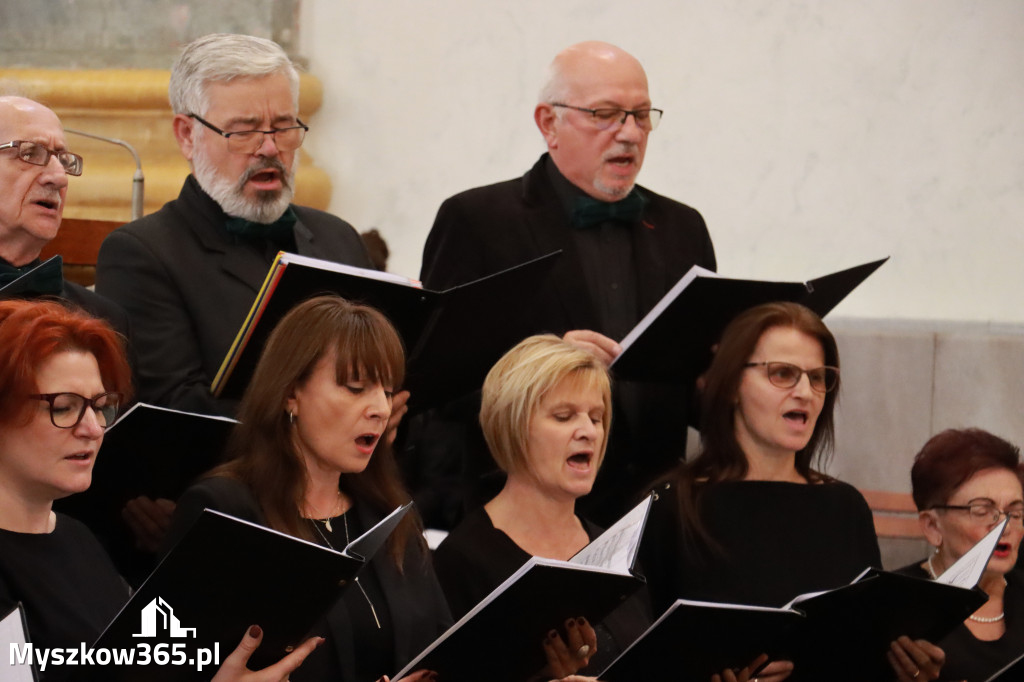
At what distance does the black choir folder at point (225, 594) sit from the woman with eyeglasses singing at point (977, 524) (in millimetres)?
1721

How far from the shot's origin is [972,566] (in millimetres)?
2826

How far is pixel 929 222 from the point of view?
5078 millimetres

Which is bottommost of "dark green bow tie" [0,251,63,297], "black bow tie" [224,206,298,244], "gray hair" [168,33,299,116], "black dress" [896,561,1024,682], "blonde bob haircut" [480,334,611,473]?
"black dress" [896,561,1024,682]

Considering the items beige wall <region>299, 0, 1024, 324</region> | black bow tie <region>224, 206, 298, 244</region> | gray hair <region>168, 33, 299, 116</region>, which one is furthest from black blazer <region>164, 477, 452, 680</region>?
beige wall <region>299, 0, 1024, 324</region>

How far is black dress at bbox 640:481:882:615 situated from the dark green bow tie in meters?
1.37

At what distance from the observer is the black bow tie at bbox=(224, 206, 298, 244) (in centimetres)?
332

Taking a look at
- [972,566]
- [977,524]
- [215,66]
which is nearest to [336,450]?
[215,66]

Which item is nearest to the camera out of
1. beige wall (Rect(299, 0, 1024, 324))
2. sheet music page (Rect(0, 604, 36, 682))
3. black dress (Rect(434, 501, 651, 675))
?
sheet music page (Rect(0, 604, 36, 682))

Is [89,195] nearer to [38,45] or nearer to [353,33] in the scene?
[38,45]

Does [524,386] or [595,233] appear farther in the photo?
[595,233]

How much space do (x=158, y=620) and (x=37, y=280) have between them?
0.97m

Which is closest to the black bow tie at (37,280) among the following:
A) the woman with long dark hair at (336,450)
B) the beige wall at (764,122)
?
the woman with long dark hair at (336,450)

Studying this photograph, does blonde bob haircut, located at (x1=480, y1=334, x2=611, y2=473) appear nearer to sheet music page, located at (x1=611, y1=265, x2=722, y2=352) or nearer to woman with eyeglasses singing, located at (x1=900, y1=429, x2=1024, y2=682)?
sheet music page, located at (x1=611, y1=265, x2=722, y2=352)

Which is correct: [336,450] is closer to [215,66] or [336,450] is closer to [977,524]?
[215,66]
